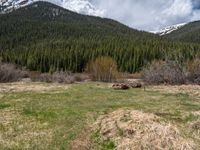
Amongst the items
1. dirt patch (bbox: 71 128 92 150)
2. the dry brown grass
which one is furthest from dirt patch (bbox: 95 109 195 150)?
the dry brown grass

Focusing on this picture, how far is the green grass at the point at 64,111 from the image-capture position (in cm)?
1448

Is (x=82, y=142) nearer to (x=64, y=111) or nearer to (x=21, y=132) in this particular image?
(x=21, y=132)

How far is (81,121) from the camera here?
15.7 m

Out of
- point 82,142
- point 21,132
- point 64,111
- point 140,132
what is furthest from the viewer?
point 64,111

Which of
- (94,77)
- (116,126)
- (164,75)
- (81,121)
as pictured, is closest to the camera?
(116,126)

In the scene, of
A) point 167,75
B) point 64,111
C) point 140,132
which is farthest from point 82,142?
point 167,75

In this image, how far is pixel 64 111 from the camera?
56.2 feet

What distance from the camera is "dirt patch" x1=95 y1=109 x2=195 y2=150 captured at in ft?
42.1

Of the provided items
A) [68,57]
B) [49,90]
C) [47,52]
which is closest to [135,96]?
[49,90]

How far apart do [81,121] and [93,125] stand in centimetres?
79

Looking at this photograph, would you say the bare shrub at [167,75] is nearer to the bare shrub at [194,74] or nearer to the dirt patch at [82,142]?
the bare shrub at [194,74]

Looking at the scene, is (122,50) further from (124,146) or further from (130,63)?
(124,146)

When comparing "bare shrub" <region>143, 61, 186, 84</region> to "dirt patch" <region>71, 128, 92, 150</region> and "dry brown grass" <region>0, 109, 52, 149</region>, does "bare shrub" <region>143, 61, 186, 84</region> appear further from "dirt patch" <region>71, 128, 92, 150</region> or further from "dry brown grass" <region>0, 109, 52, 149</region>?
"dirt patch" <region>71, 128, 92, 150</region>

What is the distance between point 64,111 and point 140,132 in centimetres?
464
